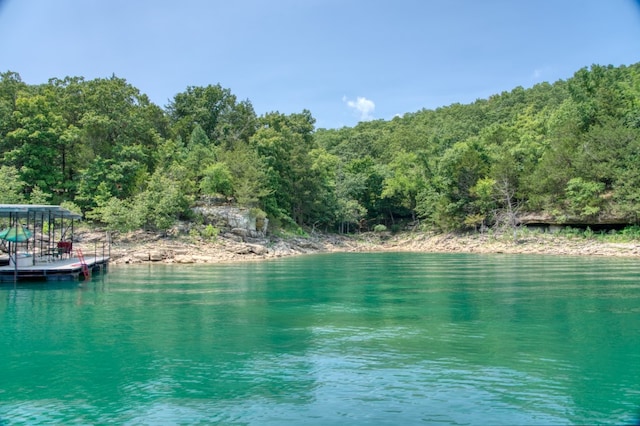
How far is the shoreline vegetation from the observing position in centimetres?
3856

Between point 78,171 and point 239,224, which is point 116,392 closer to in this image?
point 239,224

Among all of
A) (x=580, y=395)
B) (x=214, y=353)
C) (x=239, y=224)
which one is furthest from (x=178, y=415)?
(x=239, y=224)

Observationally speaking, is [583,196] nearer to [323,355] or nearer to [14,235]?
[323,355]

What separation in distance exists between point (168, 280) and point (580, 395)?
21.0 m

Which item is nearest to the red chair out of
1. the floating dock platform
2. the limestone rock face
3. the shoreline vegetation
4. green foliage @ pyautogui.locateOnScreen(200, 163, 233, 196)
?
the floating dock platform

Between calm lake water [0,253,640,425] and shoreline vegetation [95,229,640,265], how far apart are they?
53.6ft

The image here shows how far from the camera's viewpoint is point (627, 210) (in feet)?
140

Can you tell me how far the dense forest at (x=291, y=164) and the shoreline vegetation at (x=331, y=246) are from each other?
1822 mm

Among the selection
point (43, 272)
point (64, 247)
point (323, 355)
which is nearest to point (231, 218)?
point (64, 247)

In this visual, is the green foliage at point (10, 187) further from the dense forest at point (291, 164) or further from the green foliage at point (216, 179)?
the green foliage at point (216, 179)

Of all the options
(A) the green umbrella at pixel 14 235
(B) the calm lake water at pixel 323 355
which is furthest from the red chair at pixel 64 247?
(B) the calm lake water at pixel 323 355

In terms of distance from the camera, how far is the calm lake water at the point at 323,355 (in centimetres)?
843

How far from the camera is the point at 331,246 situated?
56.3 m

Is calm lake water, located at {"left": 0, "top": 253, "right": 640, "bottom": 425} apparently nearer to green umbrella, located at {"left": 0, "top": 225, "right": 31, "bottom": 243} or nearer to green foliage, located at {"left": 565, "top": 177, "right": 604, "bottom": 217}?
green umbrella, located at {"left": 0, "top": 225, "right": 31, "bottom": 243}
